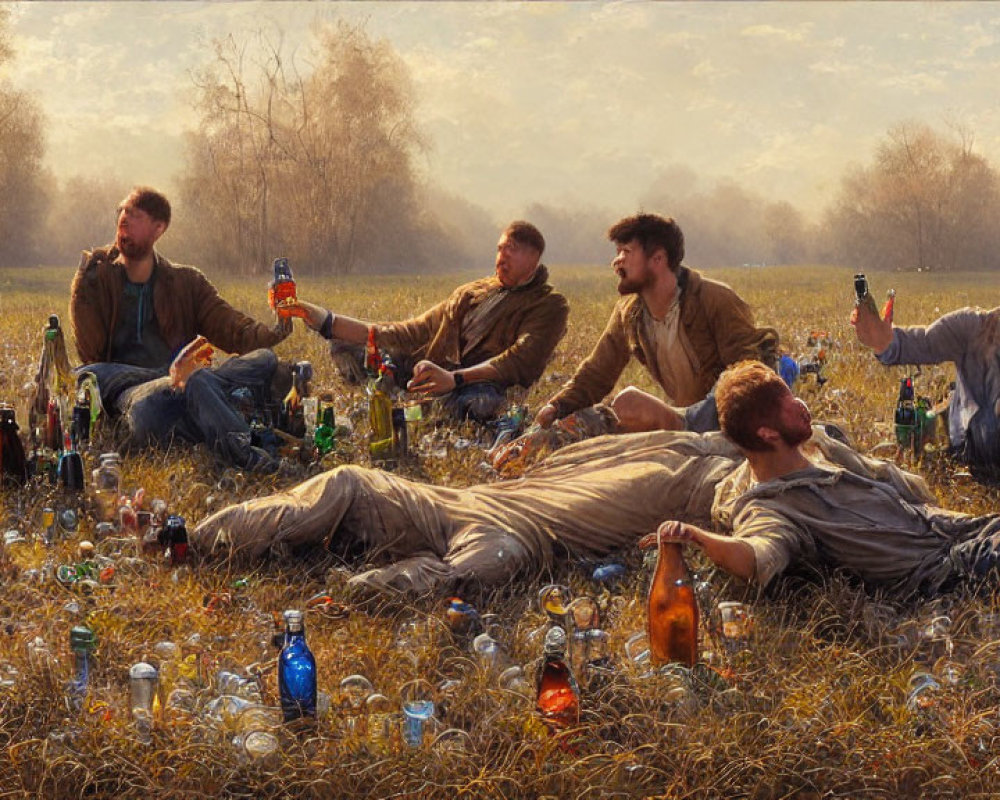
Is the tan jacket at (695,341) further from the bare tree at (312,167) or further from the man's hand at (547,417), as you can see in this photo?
the bare tree at (312,167)

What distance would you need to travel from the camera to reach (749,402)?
459cm

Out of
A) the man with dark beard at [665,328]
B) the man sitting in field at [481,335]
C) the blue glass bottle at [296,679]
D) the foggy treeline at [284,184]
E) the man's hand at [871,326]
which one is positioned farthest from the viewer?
the foggy treeline at [284,184]

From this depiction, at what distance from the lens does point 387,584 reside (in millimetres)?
4746

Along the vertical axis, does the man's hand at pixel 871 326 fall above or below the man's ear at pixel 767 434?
above

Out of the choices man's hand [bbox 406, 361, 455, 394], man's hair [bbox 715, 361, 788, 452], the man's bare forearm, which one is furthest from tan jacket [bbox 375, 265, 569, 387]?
the man's bare forearm

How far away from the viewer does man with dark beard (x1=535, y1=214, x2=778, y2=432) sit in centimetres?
707

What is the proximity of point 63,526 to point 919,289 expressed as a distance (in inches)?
881

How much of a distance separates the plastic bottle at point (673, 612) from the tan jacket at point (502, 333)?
169 inches

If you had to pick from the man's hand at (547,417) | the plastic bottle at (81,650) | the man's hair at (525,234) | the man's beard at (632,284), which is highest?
the man's hair at (525,234)

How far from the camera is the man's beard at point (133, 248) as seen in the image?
7691mm

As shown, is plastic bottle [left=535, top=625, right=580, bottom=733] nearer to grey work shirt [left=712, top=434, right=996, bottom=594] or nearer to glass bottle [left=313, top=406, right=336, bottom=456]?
grey work shirt [left=712, top=434, right=996, bottom=594]

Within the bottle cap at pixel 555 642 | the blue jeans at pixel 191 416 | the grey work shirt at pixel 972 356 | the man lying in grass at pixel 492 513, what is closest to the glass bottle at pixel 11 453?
the blue jeans at pixel 191 416

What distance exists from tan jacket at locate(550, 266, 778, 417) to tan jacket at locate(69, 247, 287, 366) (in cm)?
202

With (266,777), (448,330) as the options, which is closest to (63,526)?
(266,777)
